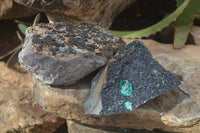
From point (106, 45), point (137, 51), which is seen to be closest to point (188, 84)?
point (137, 51)

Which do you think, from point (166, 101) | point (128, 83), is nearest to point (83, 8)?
point (128, 83)

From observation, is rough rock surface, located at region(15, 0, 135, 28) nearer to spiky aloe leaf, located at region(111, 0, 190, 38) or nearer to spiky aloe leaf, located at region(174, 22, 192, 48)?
spiky aloe leaf, located at region(111, 0, 190, 38)

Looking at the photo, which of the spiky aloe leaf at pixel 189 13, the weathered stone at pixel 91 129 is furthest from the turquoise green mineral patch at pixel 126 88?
the spiky aloe leaf at pixel 189 13

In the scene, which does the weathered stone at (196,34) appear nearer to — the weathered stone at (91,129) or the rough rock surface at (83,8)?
the rough rock surface at (83,8)

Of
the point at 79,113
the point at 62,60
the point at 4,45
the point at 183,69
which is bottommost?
the point at 4,45

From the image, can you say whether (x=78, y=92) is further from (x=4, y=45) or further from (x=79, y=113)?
(x=4, y=45)

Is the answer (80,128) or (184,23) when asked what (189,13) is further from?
(80,128)

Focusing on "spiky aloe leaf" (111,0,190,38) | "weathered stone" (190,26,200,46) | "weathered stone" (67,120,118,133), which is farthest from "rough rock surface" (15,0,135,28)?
"weathered stone" (67,120,118,133)
